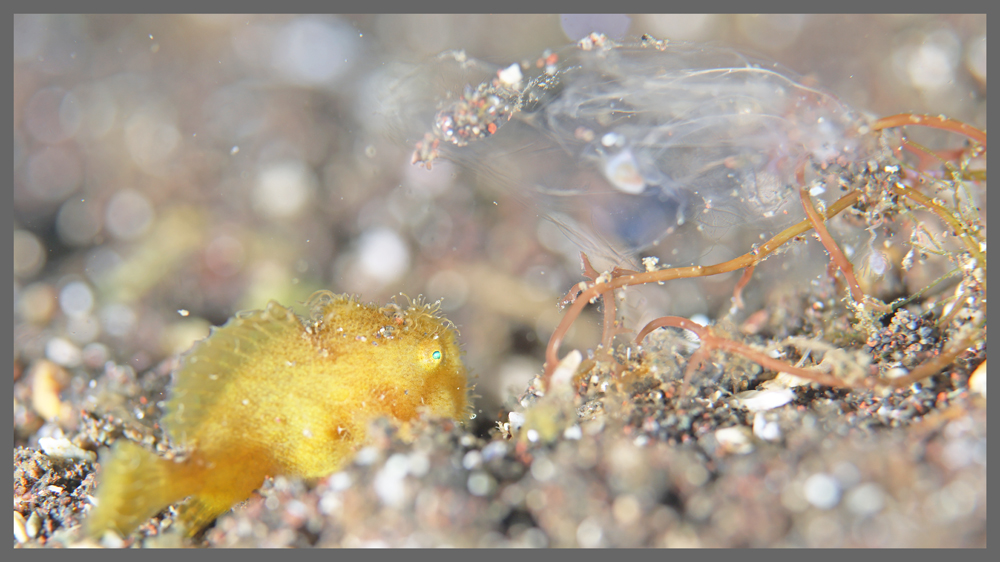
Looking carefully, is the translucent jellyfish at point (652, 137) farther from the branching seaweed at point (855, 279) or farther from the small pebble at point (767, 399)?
the small pebble at point (767, 399)

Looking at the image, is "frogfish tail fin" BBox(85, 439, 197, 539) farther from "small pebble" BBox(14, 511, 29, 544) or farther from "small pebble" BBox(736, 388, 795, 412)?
"small pebble" BBox(736, 388, 795, 412)

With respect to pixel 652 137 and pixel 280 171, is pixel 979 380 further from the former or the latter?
pixel 280 171

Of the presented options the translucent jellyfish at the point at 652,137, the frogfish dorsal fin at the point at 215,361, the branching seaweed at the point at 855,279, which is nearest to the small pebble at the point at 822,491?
the branching seaweed at the point at 855,279

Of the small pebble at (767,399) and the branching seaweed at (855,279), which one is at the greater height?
the branching seaweed at (855,279)

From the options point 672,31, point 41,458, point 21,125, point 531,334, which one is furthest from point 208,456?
point 672,31

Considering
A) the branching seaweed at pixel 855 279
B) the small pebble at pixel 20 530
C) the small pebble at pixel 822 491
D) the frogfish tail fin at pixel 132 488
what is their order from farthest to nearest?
the small pebble at pixel 20 530 < the branching seaweed at pixel 855 279 < the frogfish tail fin at pixel 132 488 < the small pebble at pixel 822 491

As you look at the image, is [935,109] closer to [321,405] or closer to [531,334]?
[531,334]

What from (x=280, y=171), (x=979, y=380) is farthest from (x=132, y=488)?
(x=979, y=380)
